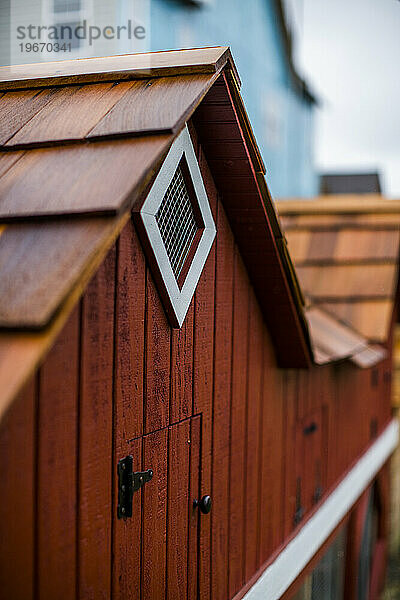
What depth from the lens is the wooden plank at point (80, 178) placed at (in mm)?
1394

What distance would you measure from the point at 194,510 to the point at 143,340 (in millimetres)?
791

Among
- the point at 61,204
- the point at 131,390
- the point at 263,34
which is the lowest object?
the point at 131,390

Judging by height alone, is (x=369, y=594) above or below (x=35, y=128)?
below

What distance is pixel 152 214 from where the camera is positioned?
1902mm

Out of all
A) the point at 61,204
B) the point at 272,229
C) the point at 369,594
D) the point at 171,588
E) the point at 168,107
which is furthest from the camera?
the point at 369,594

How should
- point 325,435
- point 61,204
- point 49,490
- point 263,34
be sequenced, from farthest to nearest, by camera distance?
point 263,34
point 325,435
point 49,490
point 61,204

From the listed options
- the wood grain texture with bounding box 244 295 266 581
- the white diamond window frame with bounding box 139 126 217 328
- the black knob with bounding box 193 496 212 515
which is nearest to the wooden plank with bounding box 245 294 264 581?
the wood grain texture with bounding box 244 295 266 581

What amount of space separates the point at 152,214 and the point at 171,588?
1.24 m

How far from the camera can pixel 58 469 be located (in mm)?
1605

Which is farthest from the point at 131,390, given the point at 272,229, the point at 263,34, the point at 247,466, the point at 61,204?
the point at 263,34

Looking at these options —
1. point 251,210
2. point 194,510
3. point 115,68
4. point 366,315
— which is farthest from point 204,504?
point 366,315

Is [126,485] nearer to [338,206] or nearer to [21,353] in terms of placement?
[21,353]

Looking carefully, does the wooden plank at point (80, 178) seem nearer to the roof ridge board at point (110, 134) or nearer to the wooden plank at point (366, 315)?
the roof ridge board at point (110, 134)

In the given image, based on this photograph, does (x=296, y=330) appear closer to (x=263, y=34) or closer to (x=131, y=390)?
(x=131, y=390)
